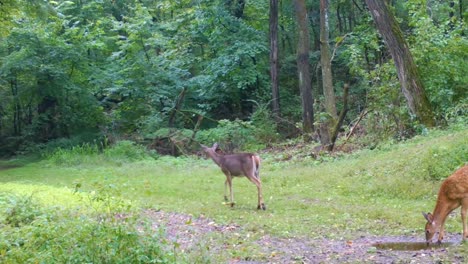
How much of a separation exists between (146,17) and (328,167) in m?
17.4

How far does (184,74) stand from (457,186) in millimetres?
22828

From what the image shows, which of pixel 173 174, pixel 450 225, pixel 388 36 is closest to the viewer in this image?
pixel 450 225

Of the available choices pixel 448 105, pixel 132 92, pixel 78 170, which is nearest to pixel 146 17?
pixel 132 92

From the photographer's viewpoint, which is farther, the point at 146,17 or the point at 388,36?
the point at 146,17

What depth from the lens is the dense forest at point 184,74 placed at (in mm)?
24719

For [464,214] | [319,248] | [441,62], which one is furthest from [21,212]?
[441,62]

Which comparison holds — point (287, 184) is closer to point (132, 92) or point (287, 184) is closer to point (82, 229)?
point (82, 229)

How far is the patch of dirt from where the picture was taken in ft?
24.9

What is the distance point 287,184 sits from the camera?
1466 centimetres

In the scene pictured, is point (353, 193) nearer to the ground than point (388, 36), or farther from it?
nearer to the ground

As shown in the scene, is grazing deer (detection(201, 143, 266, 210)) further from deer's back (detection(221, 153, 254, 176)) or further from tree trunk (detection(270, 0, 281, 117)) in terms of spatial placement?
tree trunk (detection(270, 0, 281, 117))

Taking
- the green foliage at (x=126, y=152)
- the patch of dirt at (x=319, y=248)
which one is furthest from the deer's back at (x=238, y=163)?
the green foliage at (x=126, y=152)

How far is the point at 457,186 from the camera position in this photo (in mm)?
8211

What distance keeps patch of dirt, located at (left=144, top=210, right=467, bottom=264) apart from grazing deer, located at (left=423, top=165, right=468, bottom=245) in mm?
263
